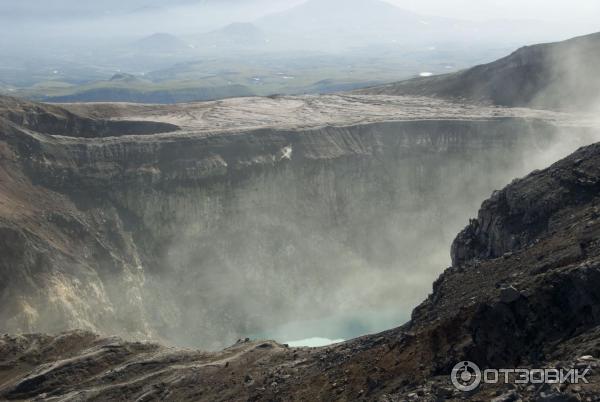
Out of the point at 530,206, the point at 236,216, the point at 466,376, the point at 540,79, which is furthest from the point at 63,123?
the point at 540,79

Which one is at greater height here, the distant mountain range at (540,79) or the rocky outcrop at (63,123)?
the distant mountain range at (540,79)

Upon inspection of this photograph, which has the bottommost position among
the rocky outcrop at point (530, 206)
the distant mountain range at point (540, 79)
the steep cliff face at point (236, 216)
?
the steep cliff face at point (236, 216)

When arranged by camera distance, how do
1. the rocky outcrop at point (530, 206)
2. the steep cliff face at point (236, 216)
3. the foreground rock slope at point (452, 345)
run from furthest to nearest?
the steep cliff face at point (236, 216) → the rocky outcrop at point (530, 206) → the foreground rock slope at point (452, 345)

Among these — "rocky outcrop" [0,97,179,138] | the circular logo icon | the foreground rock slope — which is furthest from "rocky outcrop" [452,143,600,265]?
"rocky outcrop" [0,97,179,138]

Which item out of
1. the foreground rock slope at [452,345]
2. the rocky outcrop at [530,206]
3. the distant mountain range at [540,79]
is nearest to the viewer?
the foreground rock slope at [452,345]

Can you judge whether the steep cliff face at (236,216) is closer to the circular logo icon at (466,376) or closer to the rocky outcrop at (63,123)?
the rocky outcrop at (63,123)

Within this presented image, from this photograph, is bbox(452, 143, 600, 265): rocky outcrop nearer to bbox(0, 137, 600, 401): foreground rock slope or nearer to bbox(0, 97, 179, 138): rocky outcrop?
bbox(0, 137, 600, 401): foreground rock slope

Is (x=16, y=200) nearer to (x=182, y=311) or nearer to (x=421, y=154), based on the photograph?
(x=182, y=311)

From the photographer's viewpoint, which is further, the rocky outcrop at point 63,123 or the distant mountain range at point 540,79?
the distant mountain range at point 540,79

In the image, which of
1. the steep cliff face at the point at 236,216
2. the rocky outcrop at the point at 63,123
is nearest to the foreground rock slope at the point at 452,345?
the steep cliff face at the point at 236,216
